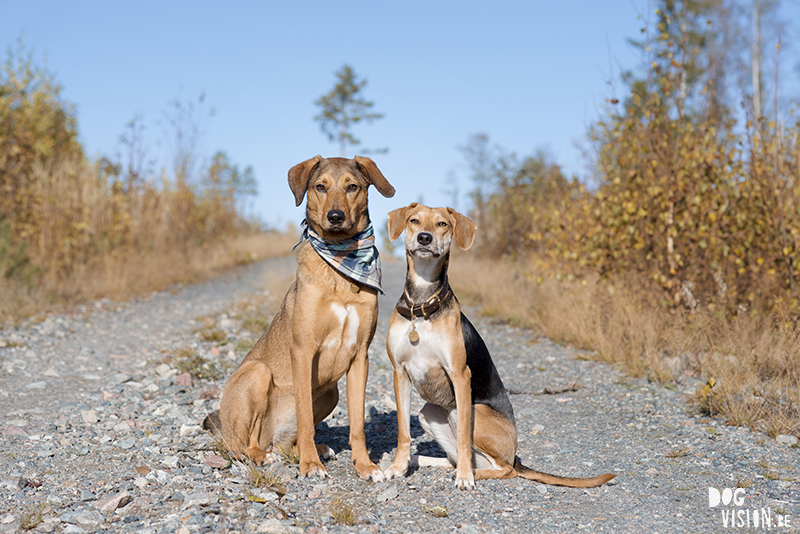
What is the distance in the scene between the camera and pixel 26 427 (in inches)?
196

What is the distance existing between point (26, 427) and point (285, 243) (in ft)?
74.8

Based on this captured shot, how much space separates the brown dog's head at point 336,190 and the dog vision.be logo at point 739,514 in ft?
10.0

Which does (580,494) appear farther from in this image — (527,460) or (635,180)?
(635,180)

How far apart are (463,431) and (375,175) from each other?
A: 1973 millimetres

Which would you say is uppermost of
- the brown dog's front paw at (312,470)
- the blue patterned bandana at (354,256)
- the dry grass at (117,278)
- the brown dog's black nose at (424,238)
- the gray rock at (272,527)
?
the brown dog's black nose at (424,238)

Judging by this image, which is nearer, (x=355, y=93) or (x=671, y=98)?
(x=671, y=98)

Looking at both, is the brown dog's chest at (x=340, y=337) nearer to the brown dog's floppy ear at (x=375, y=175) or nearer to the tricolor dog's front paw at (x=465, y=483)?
the brown dog's floppy ear at (x=375, y=175)

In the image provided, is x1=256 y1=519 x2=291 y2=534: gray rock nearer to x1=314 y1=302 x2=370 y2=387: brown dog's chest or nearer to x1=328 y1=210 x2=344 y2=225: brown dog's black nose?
x1=314 y1=302 x2=370 y2=387: brown dog's chest

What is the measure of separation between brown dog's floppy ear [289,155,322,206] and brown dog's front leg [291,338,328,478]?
1.01 metres

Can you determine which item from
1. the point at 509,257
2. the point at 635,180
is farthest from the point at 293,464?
the point at 509,257

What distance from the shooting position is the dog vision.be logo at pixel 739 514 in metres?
3.56

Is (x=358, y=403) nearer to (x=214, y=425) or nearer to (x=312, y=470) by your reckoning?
(x=312, y=470)

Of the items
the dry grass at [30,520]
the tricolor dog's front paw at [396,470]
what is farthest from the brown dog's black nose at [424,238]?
the dry grass at [30,520]

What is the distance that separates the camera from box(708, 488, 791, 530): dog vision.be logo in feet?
11.7
